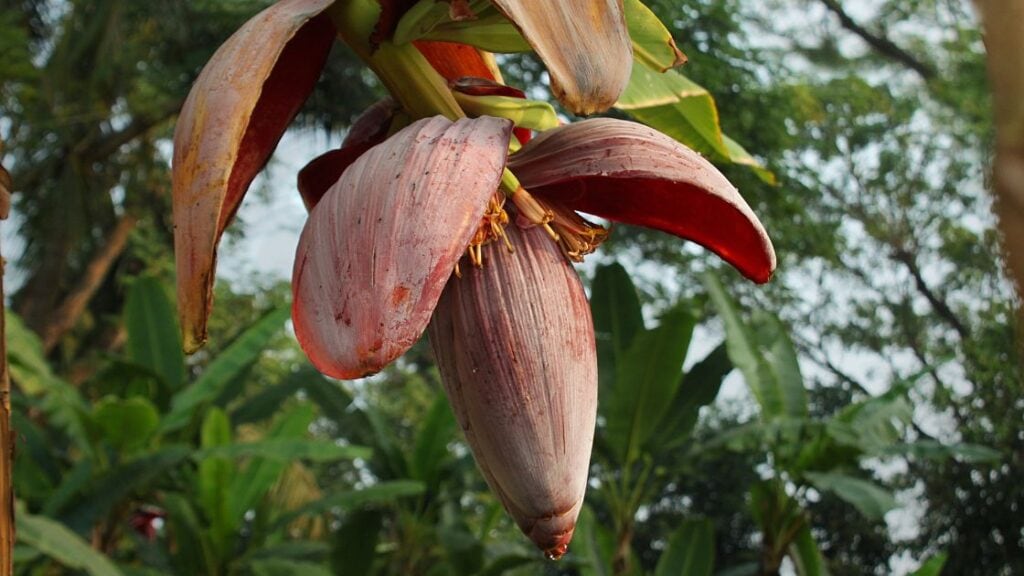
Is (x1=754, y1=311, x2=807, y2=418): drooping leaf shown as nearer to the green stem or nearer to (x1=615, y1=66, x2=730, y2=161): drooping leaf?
(x1=615, y1=66, x2=730, y2=161): drooping leaf

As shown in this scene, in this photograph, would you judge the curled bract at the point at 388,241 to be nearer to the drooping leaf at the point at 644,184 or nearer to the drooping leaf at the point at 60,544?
the drooping leaf at the point at 644,184

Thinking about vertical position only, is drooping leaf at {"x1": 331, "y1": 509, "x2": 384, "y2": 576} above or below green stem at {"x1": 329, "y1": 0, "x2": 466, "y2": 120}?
below

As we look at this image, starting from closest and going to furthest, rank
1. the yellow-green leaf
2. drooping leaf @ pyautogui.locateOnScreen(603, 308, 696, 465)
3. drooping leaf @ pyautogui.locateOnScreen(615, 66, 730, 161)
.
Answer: the yellow-green leaf → drooping leaf @ pyautogui.locateOnScreen(615, 66, 730, 161) → drooping leaf @ pyautogui.locateOnScreen(603, 308, 696, 465)

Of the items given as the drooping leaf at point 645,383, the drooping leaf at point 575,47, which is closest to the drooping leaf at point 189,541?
the drooping leaf at point 645,383

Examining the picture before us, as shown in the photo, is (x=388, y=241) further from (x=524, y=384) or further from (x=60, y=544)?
(x=60, y=544)

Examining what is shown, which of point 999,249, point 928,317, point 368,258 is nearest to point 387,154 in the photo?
point 368,258

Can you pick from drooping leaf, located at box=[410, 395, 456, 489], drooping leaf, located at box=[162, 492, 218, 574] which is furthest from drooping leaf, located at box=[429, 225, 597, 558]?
drooping leaf, located at box=[410, 395, 456, 489]

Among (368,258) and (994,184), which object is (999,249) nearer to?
(994,184)
